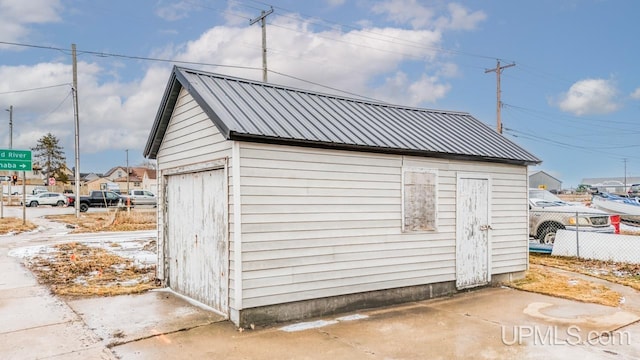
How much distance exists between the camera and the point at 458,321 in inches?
246

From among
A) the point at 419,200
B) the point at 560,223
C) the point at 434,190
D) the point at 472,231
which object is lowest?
the point at 560,223

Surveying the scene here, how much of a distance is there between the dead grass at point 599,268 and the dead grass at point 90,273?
29.1 ft

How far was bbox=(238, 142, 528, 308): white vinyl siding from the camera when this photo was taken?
19.5 ft

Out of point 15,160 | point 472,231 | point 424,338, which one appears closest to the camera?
point 424,338

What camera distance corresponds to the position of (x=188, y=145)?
7.20 meters

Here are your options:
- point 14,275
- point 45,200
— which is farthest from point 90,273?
point 45,200

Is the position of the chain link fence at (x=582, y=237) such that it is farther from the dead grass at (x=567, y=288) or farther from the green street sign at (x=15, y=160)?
A: the green street sign at (x=15, y=160)

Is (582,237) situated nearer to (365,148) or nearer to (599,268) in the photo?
(599,268)

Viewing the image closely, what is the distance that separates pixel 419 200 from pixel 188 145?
3.80m

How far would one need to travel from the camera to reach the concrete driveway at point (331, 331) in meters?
4.98

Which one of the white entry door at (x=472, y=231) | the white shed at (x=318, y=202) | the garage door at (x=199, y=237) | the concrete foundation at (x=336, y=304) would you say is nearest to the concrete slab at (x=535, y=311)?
the concrete foundation at (x=336, y=304)

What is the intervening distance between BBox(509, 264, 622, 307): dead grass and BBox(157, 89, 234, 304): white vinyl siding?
559cm

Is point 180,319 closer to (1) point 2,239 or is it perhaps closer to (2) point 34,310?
(2) point 34,310
